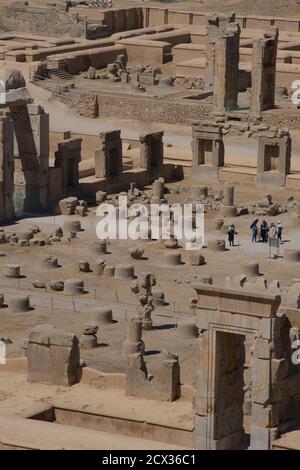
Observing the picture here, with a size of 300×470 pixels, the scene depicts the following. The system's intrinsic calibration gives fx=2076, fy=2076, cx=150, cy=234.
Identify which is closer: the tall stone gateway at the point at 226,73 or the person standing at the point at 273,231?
the person standing at the point at 273,231

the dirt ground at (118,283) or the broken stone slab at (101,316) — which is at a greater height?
the broken stone slab at (101,316)

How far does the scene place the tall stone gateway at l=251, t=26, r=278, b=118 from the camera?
2539 inches

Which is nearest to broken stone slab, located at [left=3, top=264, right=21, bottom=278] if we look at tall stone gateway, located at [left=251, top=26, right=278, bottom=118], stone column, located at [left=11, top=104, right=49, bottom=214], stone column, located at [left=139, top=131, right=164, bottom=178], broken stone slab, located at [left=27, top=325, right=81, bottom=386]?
stone column, located at [left=11, top=104, right=49, bottom=214]

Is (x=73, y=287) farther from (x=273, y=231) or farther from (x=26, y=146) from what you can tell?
(x=26, y=146)

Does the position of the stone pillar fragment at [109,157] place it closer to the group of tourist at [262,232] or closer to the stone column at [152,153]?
the stone column at [152,153]

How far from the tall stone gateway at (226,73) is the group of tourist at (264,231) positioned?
44.0 feet

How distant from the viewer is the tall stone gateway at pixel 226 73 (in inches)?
2574

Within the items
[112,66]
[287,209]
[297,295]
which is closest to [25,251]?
[287,209]

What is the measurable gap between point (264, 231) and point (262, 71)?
45.8 ft

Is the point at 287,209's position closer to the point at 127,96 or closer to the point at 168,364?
the point at 127,96

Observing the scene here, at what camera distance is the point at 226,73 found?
65.7m

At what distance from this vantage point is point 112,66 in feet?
240

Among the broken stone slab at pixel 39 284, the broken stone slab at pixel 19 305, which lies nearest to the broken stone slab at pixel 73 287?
the broken stone slab at pixel 39 284

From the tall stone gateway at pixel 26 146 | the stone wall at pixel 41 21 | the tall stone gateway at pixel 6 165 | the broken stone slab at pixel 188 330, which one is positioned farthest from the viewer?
the stone wall at pixel 41 21
